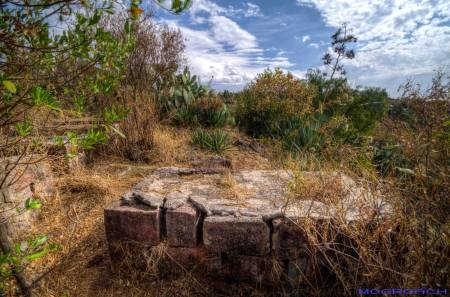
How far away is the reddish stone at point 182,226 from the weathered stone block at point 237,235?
0.09m

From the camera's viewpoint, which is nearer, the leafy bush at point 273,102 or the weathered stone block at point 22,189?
the weathered stone block at point 22,189

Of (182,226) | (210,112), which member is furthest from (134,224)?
(210,112)

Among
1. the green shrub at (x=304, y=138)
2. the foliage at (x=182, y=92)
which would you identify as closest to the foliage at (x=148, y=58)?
the foliage at (x=182, y=92)

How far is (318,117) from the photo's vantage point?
5723 millimetres

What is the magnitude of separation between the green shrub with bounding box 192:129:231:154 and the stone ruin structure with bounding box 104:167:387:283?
8.64 ft

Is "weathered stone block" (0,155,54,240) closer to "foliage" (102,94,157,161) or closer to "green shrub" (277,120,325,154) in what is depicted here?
"foliage" (102,94,157,161)

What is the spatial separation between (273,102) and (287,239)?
4.66 m

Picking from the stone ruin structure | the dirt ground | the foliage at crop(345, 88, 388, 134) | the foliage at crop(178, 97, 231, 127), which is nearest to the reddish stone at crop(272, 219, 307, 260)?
the stone ruin structure

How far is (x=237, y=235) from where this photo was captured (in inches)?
69.0

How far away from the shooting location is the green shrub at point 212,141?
4633mm

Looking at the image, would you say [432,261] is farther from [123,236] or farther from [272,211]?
[123,236]

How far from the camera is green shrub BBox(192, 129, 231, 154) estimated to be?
4633 millimetres

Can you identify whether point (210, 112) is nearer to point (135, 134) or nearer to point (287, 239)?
point (135, 134)

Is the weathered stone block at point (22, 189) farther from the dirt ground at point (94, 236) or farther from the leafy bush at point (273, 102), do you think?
the leafy bush at point (273, 102)
